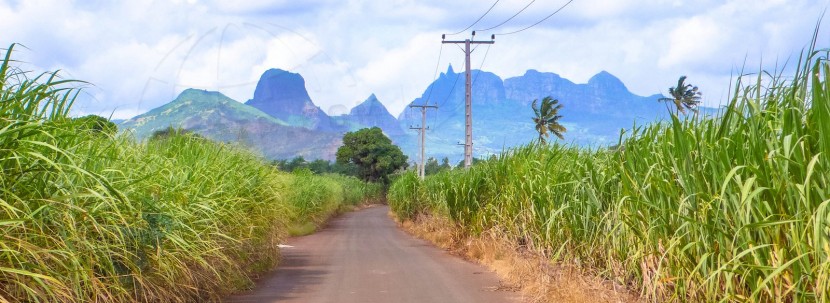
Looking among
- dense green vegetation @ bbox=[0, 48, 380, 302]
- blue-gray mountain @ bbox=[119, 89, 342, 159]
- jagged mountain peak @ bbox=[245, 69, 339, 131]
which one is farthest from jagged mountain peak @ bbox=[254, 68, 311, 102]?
dense green vegetation @ bbox=[0, 48, 380, 302]

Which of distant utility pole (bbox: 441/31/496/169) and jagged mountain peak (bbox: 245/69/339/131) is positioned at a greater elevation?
jagged mountain peak (bbox: 245/69/339/131)

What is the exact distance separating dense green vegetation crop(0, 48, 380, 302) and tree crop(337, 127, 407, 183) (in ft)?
250

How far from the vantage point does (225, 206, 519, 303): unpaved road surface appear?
1274 cm

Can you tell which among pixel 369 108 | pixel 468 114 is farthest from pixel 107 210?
pixel 369 108

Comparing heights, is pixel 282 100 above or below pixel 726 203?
above

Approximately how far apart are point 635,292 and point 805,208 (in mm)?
3392

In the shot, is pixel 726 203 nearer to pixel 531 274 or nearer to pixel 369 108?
pixel 531 274

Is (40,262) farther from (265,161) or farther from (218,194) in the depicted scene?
(265,161)

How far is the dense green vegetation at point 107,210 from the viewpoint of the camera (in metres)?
5.73

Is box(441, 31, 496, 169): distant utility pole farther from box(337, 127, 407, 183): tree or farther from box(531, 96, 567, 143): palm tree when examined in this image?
box(337, 127, 407, 183): tree

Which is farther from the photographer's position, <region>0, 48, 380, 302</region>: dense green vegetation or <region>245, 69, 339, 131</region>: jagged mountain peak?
<region>245, 69, 339, 131</region>: jagged mountain peak

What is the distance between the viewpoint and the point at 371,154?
9125 cm

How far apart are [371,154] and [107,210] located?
83.9 metres

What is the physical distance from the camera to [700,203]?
693 centimetres
